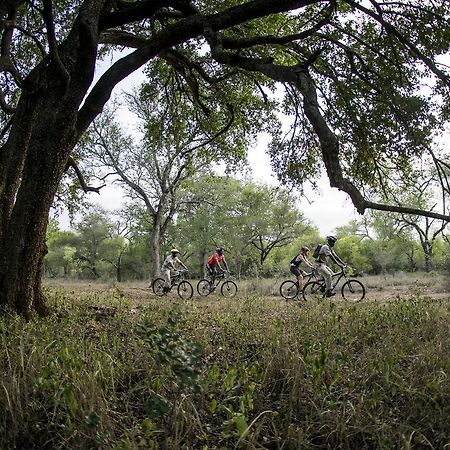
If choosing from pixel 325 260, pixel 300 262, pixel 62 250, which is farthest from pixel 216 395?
pixel 62 250

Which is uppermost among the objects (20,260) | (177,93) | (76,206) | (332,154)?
(177,93)

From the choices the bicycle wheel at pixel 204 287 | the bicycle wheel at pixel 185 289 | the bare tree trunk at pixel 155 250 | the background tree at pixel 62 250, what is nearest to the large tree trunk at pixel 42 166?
the bicycle wheel at pixel 185 289

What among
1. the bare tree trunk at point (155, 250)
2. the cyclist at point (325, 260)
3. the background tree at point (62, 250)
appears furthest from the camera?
the background tree at point (62, 250)

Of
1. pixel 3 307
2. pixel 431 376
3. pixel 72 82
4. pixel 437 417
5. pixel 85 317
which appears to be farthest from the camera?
pixel 85 317

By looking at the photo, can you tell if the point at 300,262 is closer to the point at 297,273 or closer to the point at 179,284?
the point at 297,273

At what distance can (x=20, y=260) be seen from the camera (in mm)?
5684

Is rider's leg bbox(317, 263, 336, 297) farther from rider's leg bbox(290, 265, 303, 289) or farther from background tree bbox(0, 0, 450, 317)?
background tree bbox(0, 0, 450, 317)

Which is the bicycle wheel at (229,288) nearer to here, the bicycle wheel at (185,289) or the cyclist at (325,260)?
the bicycle wheel at (185,289)

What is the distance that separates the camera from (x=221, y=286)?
1725cm

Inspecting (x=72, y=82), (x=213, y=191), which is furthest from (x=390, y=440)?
(x=213, y=191)

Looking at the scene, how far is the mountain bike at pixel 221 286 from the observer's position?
17.1m

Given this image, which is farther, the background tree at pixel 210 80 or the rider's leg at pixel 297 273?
the rider's leg at pixel 297 273

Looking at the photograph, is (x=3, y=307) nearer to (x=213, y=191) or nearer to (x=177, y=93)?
(x=177, y=93)

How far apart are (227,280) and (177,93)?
7812 millimetres
